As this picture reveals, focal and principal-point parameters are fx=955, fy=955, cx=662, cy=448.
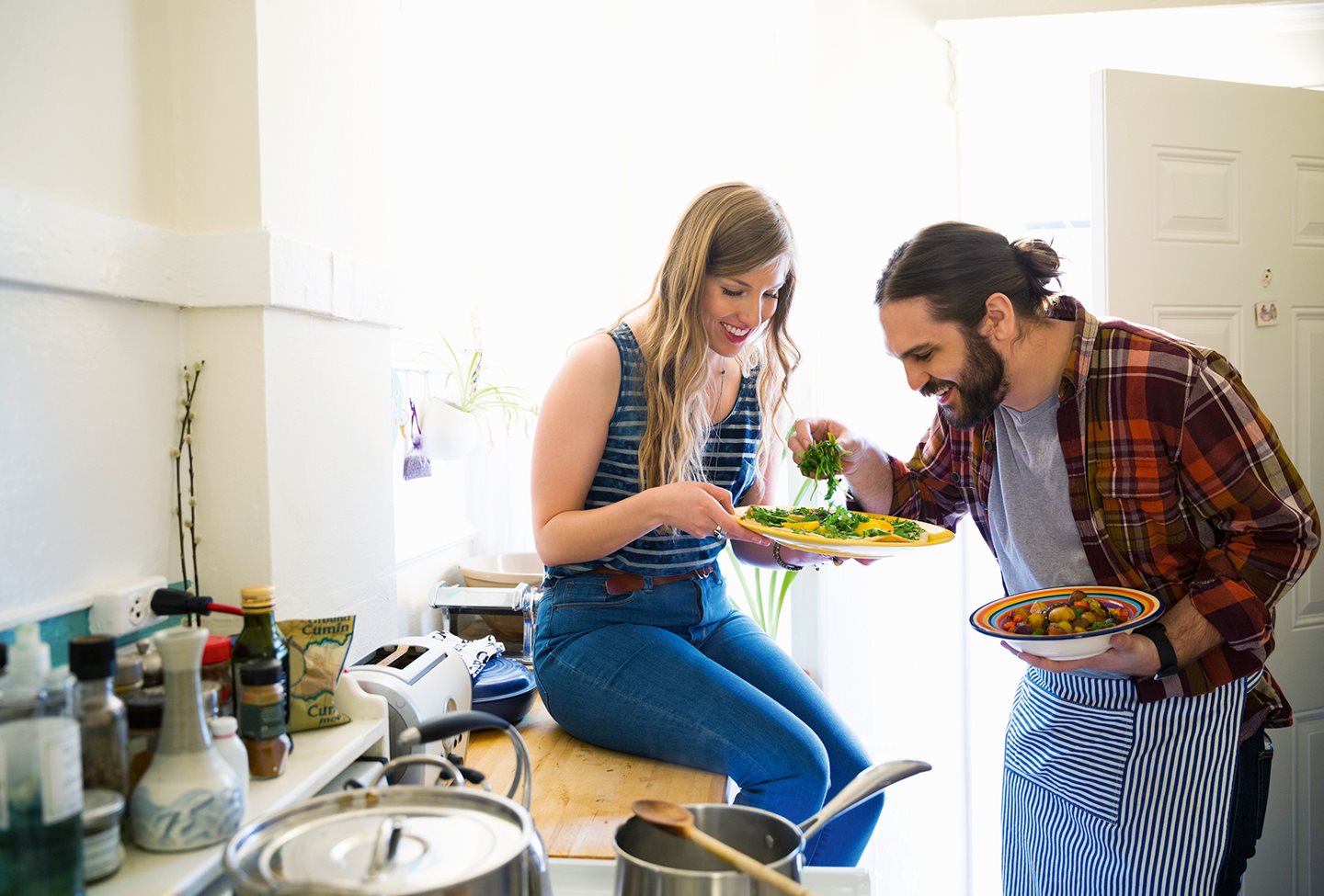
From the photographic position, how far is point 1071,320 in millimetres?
1800

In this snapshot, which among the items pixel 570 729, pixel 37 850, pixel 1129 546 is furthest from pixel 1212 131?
pixel 37 850

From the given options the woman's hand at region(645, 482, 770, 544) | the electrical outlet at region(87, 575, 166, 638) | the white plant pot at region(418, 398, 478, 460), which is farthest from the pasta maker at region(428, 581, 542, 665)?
the electrical outlet at region(87, 575, 166, 638)

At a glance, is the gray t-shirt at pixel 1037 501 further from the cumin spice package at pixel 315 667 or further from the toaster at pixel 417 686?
the cumin spice package at pixel 315 667

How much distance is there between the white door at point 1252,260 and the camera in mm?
2572

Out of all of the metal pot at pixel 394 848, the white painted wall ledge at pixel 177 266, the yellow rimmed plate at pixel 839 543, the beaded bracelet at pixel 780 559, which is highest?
the white painted wall ledge at pixel 177 266

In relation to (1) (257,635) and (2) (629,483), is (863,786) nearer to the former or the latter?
(1) (257,635)

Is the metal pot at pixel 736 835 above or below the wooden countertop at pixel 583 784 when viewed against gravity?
above

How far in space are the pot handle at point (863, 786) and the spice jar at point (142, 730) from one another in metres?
0.67

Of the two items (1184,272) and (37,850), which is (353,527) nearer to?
(37,850)

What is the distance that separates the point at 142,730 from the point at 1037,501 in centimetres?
153

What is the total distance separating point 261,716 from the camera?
1.11 metres

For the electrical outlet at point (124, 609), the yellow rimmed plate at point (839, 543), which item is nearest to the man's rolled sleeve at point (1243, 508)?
the yellow rimmed plate at point (839, 543)

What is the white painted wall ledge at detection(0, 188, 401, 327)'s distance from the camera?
1.17m

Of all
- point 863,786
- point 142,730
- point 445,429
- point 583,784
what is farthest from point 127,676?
point 445,429
